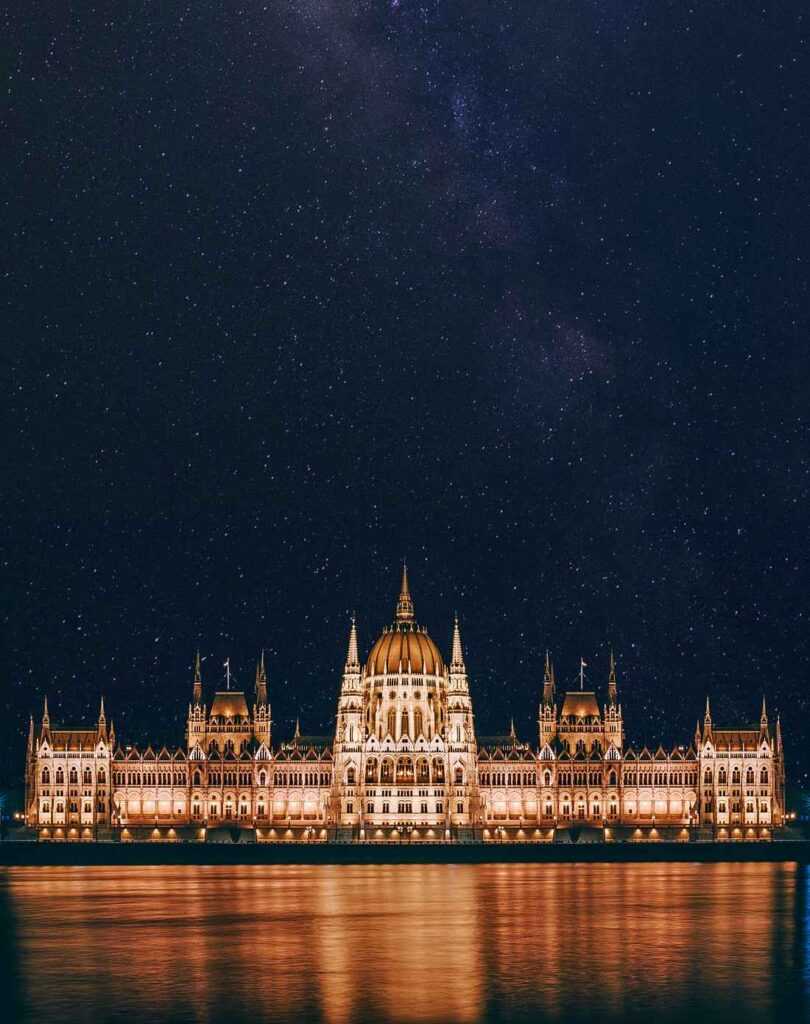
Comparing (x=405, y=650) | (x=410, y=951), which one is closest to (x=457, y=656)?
(x=405, y=650)

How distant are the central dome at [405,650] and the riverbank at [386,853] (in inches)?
1748

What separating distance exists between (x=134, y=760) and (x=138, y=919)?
110 metres

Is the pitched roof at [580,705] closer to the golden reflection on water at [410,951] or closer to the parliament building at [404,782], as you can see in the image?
the parliament building at [404,782]

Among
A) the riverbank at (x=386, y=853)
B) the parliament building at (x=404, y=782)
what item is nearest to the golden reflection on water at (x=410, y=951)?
the riverbank at (x=386, y=853)

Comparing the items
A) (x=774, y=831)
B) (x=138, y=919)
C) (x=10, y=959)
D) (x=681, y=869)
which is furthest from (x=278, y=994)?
(x=774, y=831)

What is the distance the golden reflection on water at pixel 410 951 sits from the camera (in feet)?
153

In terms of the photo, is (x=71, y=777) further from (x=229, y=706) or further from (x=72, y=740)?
(x=229, y=706)

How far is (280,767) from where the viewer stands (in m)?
184

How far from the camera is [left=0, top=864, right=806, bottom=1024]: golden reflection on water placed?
153ft

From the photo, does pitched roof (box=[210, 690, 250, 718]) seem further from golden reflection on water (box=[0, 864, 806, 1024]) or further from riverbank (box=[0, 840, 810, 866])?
golden reflection on water (box=[0, 864, 806, 1024])

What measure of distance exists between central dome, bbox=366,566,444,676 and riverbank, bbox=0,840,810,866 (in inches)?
1748

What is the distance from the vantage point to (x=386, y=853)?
14425cm

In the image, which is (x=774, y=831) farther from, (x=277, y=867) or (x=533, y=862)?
(x=277, y=867)

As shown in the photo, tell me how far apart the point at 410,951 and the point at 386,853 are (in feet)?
280
